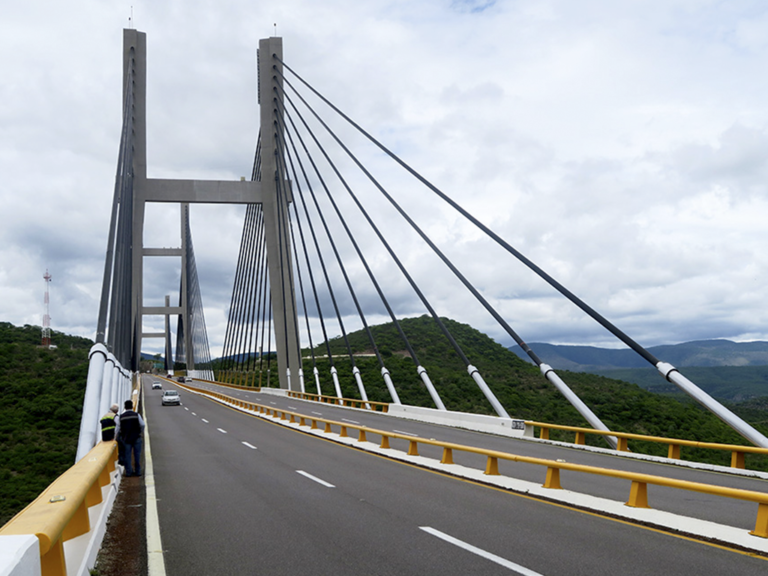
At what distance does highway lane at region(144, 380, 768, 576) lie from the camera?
22.6 ft

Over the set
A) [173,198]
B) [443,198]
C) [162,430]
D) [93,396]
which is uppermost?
[173,198]

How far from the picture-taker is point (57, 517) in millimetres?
4855

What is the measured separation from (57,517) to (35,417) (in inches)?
1343

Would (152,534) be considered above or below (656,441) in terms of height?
above

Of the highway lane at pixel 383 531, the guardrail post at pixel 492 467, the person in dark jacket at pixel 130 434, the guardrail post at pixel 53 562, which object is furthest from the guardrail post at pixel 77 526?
the guardrail post at pixel 492 467

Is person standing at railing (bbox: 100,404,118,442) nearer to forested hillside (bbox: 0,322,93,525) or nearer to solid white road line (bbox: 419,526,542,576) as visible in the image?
solid white road line (bbox: 419,526,542,576)

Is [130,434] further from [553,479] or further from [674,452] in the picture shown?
[674,452]

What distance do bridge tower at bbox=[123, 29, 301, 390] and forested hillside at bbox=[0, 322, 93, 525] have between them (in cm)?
730

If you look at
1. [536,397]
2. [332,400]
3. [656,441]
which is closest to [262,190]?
[332,400]

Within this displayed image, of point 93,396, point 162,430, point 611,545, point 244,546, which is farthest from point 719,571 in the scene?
point 162,430

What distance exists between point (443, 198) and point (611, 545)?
18.8 meters

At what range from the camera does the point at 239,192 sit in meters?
43.3

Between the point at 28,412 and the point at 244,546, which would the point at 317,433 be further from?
the point at 28,412

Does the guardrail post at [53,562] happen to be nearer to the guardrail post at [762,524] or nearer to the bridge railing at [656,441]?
the guardrail post at [762,524]
